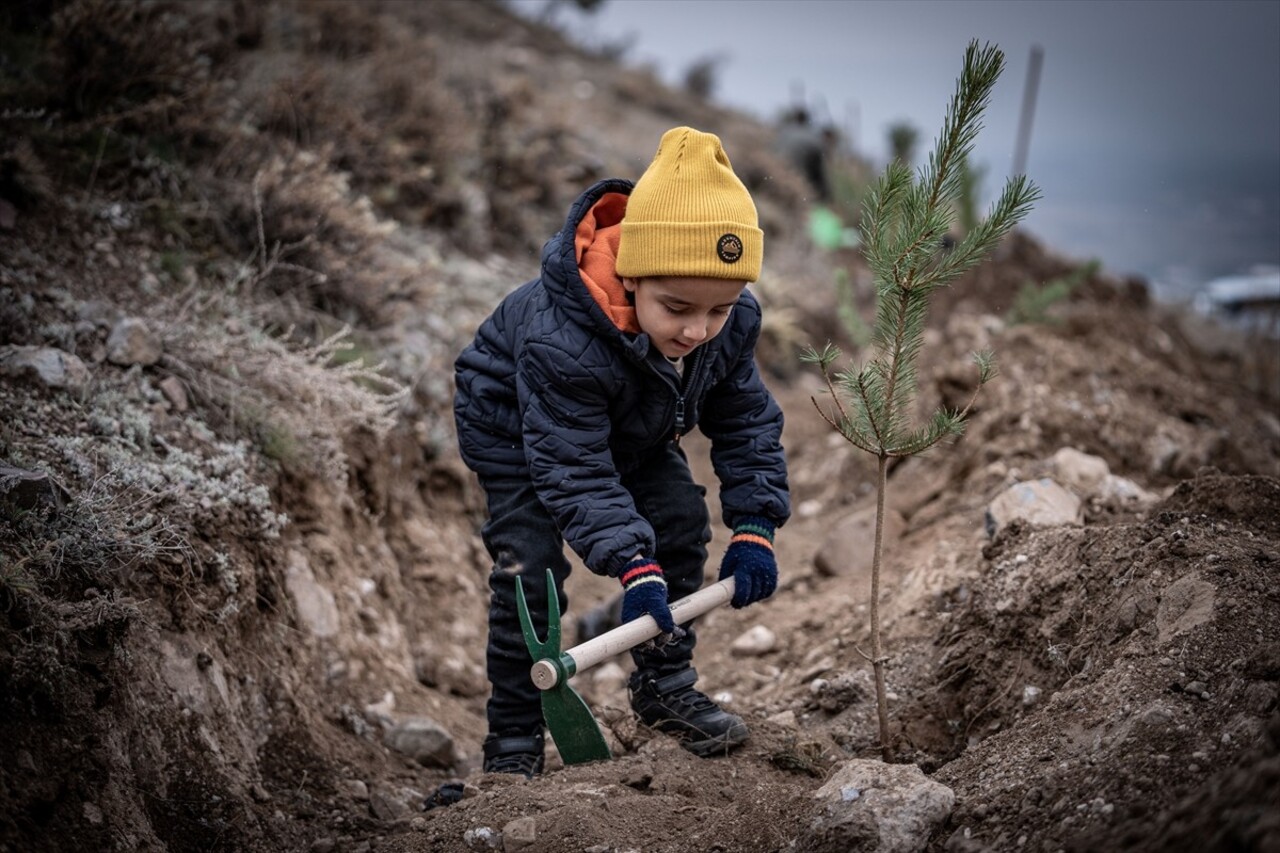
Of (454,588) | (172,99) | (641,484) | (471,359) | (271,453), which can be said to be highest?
(172,99)

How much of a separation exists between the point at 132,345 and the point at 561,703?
2.11 meters

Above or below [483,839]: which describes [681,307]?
above

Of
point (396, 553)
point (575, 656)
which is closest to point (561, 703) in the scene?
point (575, 656)

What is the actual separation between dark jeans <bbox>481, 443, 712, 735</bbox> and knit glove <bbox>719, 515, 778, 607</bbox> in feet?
0.53

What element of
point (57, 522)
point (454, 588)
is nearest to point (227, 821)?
point (57, 522)

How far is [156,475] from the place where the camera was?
331 centimetres

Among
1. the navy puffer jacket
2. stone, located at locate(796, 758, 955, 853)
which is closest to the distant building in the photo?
the navy puffer jacket

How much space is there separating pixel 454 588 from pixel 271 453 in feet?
3.75

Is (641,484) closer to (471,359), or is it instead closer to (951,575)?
(471,359)

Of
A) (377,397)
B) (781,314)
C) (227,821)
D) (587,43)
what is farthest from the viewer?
(587,43)

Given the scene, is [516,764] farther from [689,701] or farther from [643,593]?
[643,593]

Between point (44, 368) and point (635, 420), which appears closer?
point (635, 420)

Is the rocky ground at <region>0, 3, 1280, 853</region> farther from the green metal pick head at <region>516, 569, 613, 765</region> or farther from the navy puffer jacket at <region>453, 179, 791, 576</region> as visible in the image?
the navy puffer jacket at <region>453, 179, 791, 576</region>

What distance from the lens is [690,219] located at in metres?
2.67
